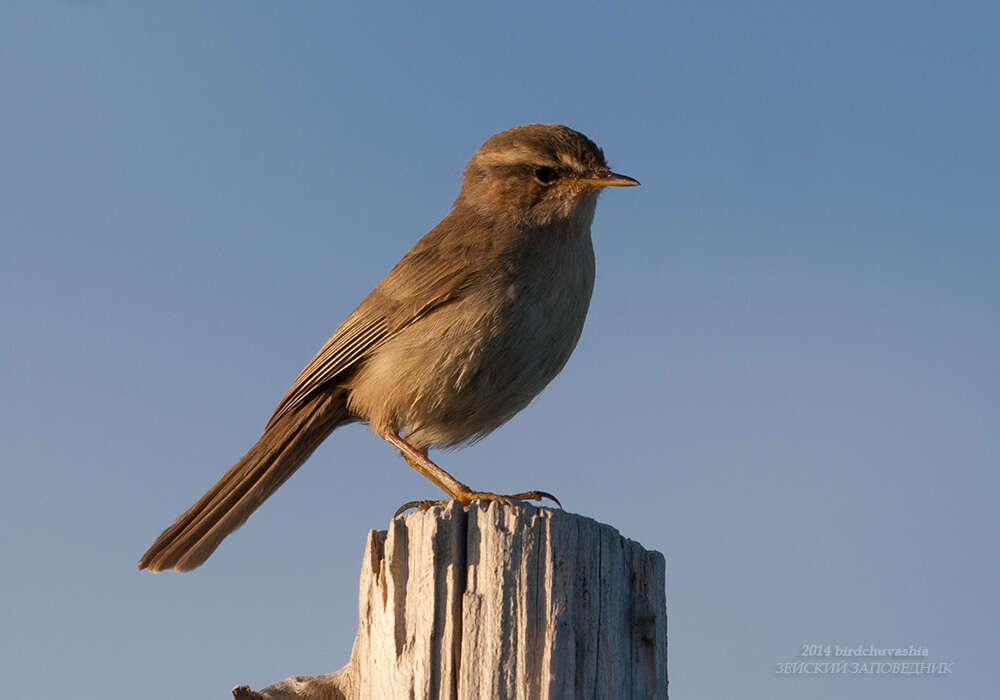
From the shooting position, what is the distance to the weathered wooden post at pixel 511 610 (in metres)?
3.69

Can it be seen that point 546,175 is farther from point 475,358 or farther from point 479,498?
point 479,498

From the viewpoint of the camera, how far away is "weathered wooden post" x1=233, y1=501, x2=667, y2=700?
12.1 ft

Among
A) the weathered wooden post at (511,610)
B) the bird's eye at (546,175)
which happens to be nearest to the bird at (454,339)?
the bird's eye at (546,175)

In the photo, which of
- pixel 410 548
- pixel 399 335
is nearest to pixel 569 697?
pixel 410 548

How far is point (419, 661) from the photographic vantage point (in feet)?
12.3

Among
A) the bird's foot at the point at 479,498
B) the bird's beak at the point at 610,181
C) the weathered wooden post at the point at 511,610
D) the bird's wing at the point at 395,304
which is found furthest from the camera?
the bird's beak at the point at 610,181

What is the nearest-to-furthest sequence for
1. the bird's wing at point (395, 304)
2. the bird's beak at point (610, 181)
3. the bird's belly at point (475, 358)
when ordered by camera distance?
the bird's belly at point (475, 358) → the bird's wing at point (395, 304) → the bird's beak at point (610, 181)

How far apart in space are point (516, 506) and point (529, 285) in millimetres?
2259

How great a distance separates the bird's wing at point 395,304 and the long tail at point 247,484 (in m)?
0.11

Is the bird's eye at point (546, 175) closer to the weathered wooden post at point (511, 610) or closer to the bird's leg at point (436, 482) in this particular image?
the bird's leg at point (436, 482)

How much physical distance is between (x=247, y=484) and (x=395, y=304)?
1327mm

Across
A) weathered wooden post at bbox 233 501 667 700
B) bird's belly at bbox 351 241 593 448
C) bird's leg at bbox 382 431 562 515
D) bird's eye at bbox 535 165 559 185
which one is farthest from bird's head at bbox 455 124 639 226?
weathered wooden post at bbox 233 501 667 700

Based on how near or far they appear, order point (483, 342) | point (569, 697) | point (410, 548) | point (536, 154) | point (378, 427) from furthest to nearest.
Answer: point (536, 154) < point (378, 427) < point (483, 342) < point (410, 548) < point (569, 697)

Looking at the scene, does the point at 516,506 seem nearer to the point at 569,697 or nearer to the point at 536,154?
the point at 569,697
